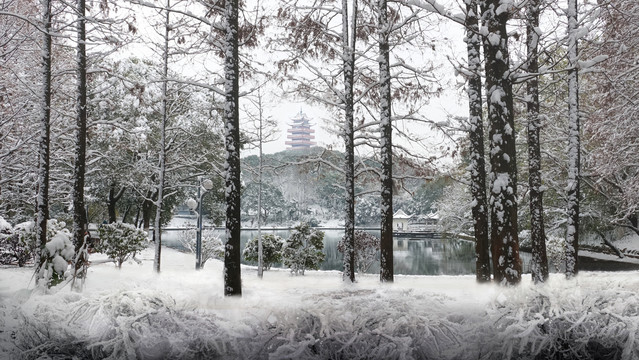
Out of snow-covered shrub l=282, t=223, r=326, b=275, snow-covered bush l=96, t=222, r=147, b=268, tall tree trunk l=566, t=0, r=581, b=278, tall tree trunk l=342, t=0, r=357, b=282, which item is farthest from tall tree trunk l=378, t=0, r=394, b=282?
snow-covered bush l=96, t=222, r=147, b=268

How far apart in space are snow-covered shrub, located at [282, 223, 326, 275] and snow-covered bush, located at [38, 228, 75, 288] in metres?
12.0

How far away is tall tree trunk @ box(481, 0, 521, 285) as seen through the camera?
5.80 meters

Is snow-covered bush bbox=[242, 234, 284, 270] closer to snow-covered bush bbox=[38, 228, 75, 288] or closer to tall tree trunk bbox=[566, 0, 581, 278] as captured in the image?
tall tree trunk bbox=[566, 0, 581, 278]

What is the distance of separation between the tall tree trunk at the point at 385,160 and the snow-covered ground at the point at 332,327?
22.3 feet

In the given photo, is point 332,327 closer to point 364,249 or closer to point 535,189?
point 535,189

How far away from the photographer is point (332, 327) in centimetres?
Answer: 320

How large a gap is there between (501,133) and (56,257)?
5726 millimetres

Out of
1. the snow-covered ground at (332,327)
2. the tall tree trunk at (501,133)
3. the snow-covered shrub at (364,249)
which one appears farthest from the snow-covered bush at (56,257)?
the snow-covered shrub at (364,249)

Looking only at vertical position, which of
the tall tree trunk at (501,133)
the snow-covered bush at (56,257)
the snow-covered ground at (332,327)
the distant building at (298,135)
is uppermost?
the distant building at (298,135)

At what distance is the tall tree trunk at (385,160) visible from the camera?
10703mm

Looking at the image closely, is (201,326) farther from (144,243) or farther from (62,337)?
(144,243)

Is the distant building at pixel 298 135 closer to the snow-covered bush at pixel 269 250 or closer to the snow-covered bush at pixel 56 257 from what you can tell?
the snow-covered bush at pixel 269 250

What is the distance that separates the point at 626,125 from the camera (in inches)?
441

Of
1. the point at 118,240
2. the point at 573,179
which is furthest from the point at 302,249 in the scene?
the point at 573,179
